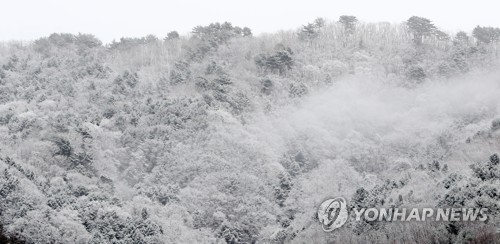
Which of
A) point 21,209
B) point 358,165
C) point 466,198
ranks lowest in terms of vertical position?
point 358,165

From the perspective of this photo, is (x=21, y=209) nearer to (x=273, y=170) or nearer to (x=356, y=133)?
(x=273, y=170)

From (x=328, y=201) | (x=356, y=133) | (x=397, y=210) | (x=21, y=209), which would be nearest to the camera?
(x=397, y=210)

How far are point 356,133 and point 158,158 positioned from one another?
29.0 meters

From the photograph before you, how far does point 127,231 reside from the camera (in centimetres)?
6169

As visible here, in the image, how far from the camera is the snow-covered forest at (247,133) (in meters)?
58.7

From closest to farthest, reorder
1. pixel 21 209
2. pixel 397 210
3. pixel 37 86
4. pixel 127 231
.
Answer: pixel 397 210 → pixel 21 209 → pixel 127 231 → pixel 37 86

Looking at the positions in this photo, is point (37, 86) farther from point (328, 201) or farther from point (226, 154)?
point (328, 201)

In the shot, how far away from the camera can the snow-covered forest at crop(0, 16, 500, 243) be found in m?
58.7

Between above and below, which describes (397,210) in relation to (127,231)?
above

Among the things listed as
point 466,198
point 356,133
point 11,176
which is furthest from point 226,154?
point 466,198

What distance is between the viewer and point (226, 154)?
7994 cm

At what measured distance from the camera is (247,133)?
85188 millimetres

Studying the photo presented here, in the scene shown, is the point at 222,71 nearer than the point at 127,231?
No

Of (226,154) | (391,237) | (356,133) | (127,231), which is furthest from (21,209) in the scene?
(356,133)
